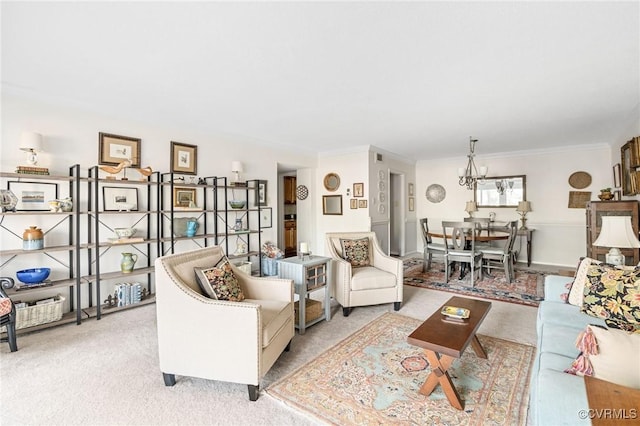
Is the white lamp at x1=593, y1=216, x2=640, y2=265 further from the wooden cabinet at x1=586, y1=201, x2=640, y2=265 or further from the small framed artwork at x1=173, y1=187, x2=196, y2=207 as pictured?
the small framed artwork at x1=173, y1=187, x2=196, y2=207

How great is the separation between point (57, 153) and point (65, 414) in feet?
8.72

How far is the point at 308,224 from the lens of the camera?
6598 millimetres

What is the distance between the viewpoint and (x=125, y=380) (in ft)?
6.88

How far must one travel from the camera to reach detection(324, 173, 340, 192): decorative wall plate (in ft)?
20.4

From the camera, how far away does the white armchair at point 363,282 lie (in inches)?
128

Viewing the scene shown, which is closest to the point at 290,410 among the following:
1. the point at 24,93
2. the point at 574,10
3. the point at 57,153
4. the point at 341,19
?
the point at 341,19

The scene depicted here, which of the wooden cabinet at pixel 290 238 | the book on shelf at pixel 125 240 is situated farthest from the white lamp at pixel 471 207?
the book on shelf at pixel 125 240

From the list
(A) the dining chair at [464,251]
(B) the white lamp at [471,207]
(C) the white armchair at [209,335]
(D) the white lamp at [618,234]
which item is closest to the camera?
(C) the white armchair at [209,335]

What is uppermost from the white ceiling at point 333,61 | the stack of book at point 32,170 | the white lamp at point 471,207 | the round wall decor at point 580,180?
the white ceiling at point 333,61

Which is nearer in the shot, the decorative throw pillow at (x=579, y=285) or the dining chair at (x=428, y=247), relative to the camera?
the decorative throw pillow at (x=579, y=285)

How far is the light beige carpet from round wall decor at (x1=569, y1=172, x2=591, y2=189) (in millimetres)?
4172

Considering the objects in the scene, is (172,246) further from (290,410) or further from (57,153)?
(290,410)

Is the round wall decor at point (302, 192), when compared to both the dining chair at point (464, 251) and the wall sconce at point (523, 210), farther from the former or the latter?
the wall sconce at point (523, 210)

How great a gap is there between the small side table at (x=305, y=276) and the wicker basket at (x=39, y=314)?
226 cm
